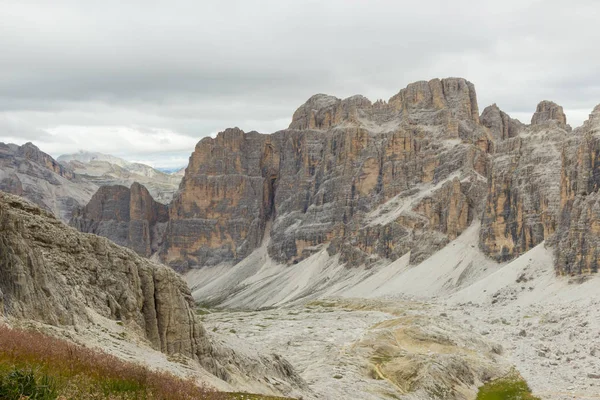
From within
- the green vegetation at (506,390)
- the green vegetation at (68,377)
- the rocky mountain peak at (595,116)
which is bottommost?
the green vegetation at (506,390)

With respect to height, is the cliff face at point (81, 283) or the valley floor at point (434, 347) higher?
the cliff face at point (81, 283)

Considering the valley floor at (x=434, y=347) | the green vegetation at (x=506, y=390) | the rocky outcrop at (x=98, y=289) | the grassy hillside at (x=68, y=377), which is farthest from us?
the green vegetation at (x=506, y=390)

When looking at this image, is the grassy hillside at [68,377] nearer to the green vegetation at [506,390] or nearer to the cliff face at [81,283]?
the cliff face at [81,283]

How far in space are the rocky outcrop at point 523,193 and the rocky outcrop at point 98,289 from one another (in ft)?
430

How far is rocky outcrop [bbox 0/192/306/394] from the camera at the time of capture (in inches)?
1070

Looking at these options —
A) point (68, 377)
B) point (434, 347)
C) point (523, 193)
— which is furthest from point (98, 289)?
point (523, 193)

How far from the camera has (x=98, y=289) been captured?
113 ft

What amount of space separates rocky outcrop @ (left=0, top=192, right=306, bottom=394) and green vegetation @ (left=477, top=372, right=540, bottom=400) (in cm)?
2755

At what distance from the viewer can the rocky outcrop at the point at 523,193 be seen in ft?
522

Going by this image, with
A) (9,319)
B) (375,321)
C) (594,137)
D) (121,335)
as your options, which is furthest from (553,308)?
(9,319)

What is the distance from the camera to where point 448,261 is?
17050 centimetres

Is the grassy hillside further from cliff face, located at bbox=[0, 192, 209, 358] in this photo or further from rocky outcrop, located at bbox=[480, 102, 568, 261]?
rocky outcrop, located at bbox=[480, 102, 568, 261]

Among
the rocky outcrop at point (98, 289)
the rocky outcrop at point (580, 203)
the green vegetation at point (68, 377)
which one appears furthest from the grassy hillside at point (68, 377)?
the rocky outcrop at point (580, 203)

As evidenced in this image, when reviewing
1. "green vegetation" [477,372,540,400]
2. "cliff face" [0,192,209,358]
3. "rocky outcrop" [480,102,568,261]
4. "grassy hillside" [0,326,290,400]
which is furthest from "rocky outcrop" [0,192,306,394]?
"rocky outcrop" [480,102,568,261]
